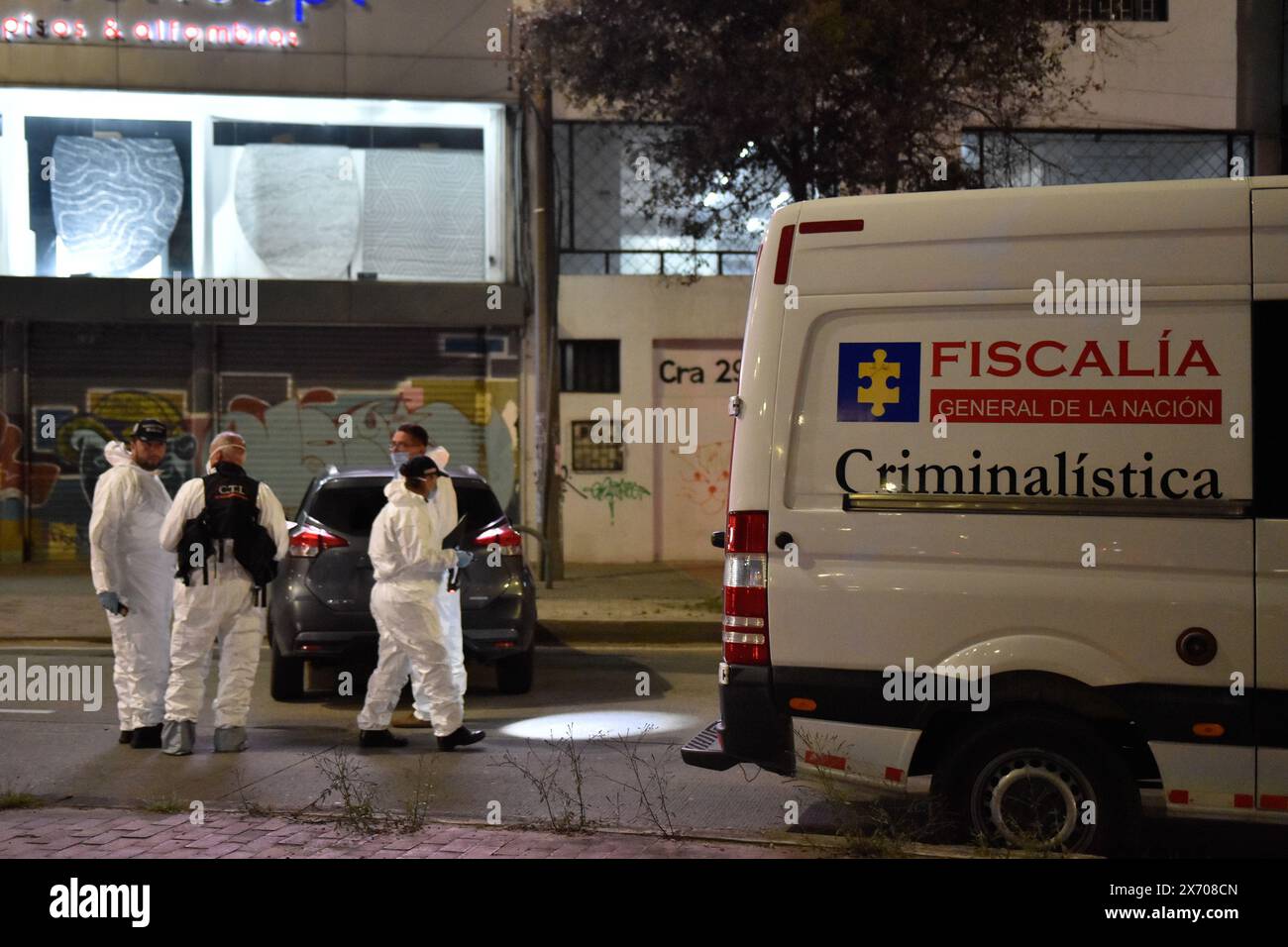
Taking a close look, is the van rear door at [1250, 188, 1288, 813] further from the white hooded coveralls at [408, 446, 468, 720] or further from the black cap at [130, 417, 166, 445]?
the black cap at [130, 417, 166, 445]

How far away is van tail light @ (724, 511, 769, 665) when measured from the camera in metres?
5.44

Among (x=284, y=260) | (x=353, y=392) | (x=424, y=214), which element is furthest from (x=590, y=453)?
(x=284, y=260)

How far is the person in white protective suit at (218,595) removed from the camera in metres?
7.75

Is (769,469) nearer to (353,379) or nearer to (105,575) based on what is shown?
(105,575)

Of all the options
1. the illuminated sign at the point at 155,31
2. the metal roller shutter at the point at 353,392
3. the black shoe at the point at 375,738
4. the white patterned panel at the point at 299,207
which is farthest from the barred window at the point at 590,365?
the black shoe at the point at 375,738

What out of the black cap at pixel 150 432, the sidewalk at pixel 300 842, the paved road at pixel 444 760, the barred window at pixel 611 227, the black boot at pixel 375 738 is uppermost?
the barred window at pixel 611 227

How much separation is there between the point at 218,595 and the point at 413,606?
1.10 meters

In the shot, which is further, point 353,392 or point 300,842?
point 353,392

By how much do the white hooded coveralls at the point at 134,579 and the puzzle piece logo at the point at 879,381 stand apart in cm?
Answer: 461

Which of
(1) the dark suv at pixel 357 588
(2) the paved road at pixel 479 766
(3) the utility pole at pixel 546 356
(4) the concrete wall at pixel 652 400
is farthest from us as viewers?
(4) the concrete wall at pixel 652 400

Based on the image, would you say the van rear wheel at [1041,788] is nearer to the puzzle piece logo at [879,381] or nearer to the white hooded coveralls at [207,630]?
the puzzle piece logo at [879,381]

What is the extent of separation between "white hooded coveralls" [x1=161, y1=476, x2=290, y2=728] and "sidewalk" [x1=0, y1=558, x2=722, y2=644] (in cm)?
454

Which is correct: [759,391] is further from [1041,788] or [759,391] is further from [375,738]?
[375,738]

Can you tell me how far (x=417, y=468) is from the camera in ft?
25.9
